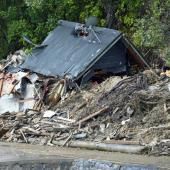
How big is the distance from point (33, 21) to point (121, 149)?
49.7 feet

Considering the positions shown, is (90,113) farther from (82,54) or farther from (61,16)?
(61,16)

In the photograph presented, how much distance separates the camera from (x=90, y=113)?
18.8m

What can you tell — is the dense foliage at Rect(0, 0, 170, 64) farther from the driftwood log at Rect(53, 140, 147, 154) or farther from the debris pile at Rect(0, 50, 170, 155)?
the driftwood log at Rect(53, 140, 147, 154)

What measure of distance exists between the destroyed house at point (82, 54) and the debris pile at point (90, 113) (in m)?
0.61

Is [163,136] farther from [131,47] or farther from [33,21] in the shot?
[33,21]

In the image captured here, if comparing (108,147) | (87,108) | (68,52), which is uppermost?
(68,52)

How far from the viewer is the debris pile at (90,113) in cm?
1658

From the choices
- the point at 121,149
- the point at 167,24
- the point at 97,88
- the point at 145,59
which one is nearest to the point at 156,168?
the point at 121,149

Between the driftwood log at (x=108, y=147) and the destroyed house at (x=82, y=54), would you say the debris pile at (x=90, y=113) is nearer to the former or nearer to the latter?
the driftwood log at (x=108, y=147)

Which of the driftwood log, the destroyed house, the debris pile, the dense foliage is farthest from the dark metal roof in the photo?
the driftwood log

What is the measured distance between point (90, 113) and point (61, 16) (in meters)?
11.1

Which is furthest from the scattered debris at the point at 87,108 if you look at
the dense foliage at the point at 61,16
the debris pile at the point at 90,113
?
the dense foliage at the point at 61,16

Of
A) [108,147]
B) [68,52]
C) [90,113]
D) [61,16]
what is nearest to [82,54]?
[68,52]

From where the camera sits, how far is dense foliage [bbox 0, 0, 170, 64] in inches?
1039
